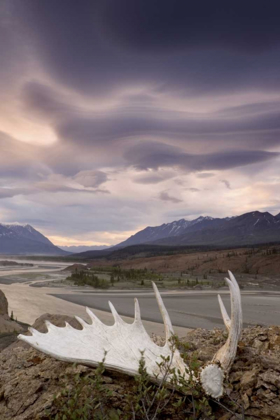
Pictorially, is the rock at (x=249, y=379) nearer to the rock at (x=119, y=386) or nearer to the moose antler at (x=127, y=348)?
the rock at (x=119, y=386)

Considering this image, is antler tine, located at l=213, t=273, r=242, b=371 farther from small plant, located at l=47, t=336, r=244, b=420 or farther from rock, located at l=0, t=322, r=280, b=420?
small plant, located at l=47, t=336, r=244, b=420

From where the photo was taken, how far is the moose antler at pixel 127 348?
2416mm

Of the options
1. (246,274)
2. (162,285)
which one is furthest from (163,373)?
(246,274)

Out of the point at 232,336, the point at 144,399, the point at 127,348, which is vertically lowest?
the point at 144,399

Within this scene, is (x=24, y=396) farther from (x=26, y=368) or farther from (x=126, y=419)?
(x=126, y=419)

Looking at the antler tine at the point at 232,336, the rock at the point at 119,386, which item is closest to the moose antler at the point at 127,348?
the antler tine at the point at 232,336

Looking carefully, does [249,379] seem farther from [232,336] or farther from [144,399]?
[144,399]

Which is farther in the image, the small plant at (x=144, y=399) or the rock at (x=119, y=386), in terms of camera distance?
the rock at (x=119, y=386)

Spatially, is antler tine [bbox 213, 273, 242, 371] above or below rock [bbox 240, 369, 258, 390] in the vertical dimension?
above

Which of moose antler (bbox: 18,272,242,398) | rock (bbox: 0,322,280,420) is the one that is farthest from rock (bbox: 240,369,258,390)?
moose antler (bbox: 18,272,242,398)

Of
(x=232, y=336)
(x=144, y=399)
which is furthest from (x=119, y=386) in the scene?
(x=232, y=336)

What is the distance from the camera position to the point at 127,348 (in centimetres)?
287

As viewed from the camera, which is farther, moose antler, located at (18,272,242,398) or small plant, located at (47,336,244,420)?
moose antler, located at (18,272,242,398)

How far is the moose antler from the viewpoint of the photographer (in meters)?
2.42
